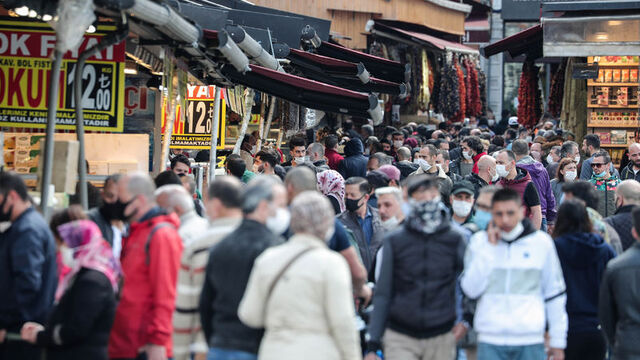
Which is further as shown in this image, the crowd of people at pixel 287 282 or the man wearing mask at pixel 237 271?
the man wearing mask at pixel 237 271

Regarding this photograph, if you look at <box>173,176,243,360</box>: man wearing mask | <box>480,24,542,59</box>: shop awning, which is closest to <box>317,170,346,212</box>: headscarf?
<box>173,176,243,360</box>: man wearing mask

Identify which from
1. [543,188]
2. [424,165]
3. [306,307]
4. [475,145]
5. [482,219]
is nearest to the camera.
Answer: [306,307]

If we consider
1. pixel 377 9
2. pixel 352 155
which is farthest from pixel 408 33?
pixel 352 155

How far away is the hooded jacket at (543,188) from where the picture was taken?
1286 cm

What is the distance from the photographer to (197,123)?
14.2m

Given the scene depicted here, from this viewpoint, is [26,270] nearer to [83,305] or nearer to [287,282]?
[83,305]

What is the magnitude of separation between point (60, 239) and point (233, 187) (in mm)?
1299

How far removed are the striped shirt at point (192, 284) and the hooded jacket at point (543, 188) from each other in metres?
6.90

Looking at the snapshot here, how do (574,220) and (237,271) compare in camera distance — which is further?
(574,220)

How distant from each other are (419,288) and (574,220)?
1.70 meters

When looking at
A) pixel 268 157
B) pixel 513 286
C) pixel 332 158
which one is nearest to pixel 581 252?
pixel 513 286

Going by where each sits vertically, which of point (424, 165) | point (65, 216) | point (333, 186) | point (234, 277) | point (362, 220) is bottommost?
point (234, 277)

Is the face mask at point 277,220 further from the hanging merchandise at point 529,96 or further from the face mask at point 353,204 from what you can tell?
the hanging merchandise at point 529,96

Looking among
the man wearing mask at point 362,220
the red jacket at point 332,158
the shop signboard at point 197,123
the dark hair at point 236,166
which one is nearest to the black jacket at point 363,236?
the man wearing mask at point 362,220
